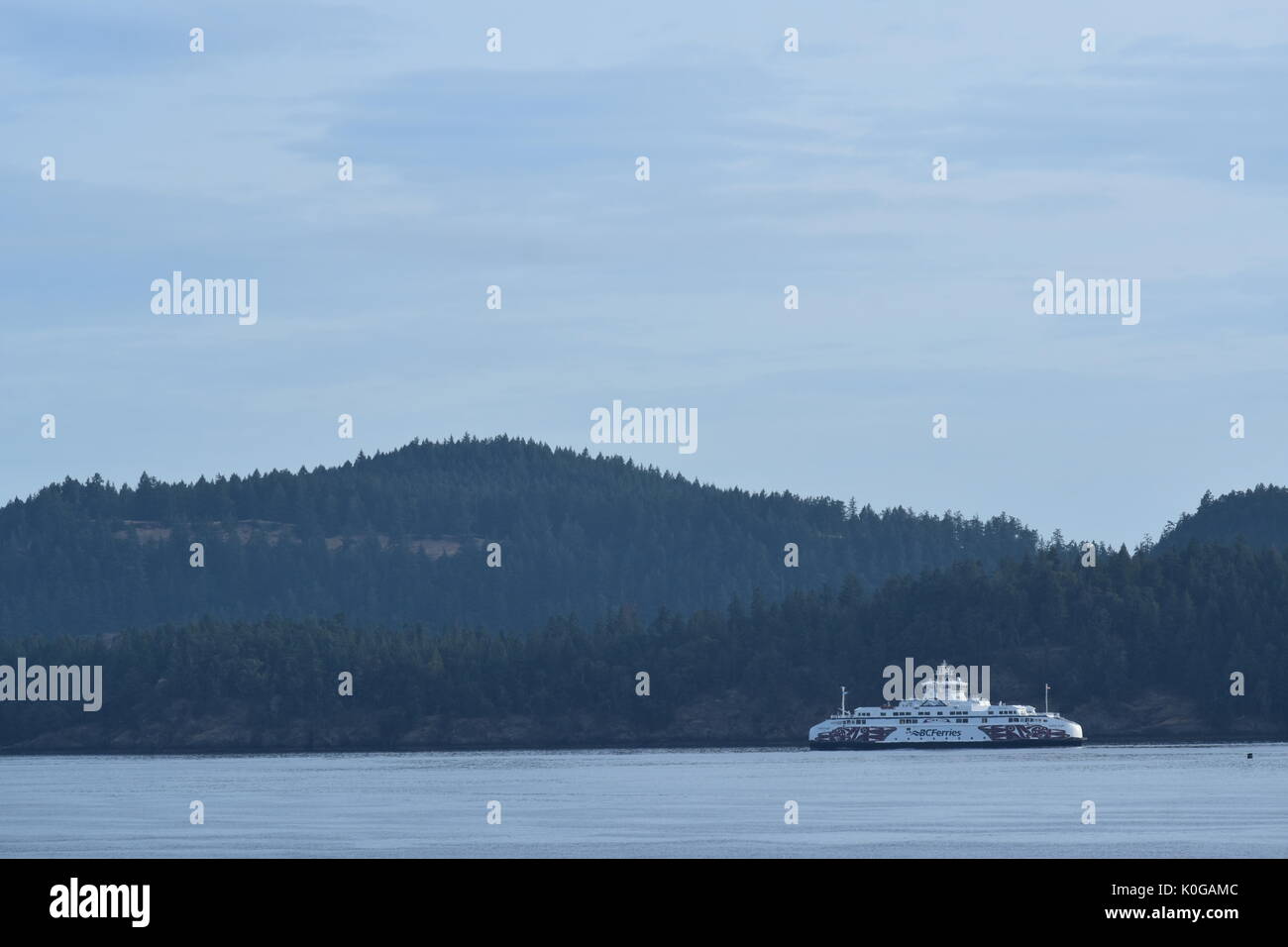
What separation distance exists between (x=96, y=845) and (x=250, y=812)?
21019mm

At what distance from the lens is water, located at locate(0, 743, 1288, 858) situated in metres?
78.2

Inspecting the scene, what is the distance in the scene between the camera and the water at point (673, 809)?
78.2m

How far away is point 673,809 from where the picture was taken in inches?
3910

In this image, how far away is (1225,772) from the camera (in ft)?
438
